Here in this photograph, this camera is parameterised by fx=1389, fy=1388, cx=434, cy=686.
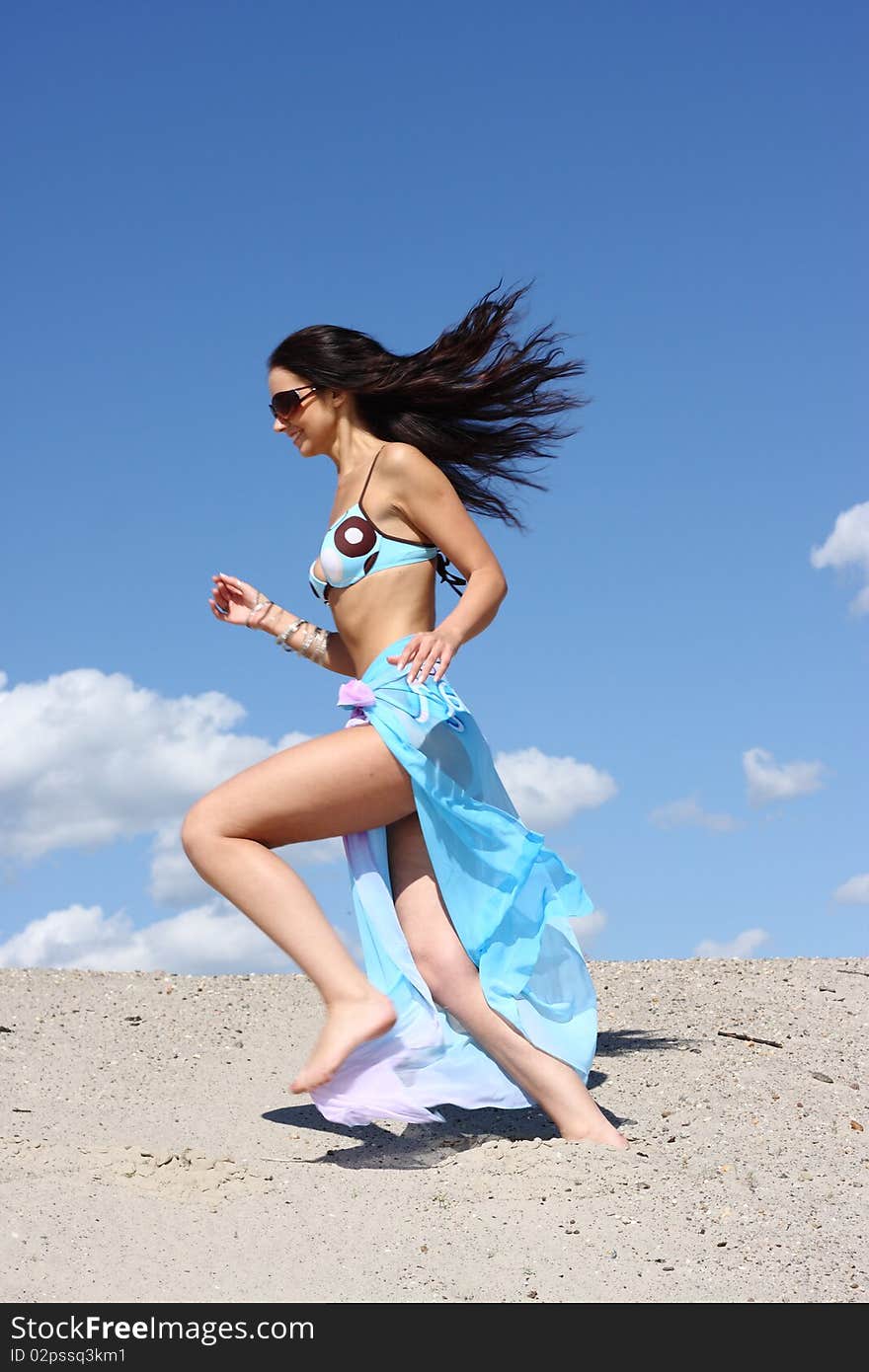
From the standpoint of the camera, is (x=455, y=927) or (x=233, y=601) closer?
(x=455, y=927)

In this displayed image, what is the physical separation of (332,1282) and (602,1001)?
147 inches

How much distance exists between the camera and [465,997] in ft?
16.1

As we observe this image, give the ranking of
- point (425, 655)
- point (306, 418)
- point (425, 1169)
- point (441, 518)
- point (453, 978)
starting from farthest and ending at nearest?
point (306, 418) → point (441, 518) → point (453, 978) → point (425, 1169) → point (425, 655)

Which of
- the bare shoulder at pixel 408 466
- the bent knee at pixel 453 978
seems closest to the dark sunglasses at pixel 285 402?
the bare shoulder at pixel 408 466

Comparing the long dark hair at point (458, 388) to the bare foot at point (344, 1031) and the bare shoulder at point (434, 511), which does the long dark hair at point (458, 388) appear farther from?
the bare foot at point (344, 1031)

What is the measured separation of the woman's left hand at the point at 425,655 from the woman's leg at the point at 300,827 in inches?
13.0

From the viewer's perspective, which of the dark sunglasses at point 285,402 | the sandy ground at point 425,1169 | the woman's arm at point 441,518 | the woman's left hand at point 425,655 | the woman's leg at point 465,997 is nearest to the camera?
the sandy ground at point 425,1169

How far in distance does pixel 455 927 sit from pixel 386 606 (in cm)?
118

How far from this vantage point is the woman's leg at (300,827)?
4719mm

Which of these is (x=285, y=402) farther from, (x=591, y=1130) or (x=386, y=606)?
(x=591, y=1130)

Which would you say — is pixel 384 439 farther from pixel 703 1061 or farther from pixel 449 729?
pixel 703 1061

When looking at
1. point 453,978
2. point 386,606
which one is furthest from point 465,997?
point 386,606

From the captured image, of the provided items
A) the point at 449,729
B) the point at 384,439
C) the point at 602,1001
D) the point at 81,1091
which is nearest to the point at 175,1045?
the point at 81,1091

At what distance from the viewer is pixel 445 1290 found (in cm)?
364
